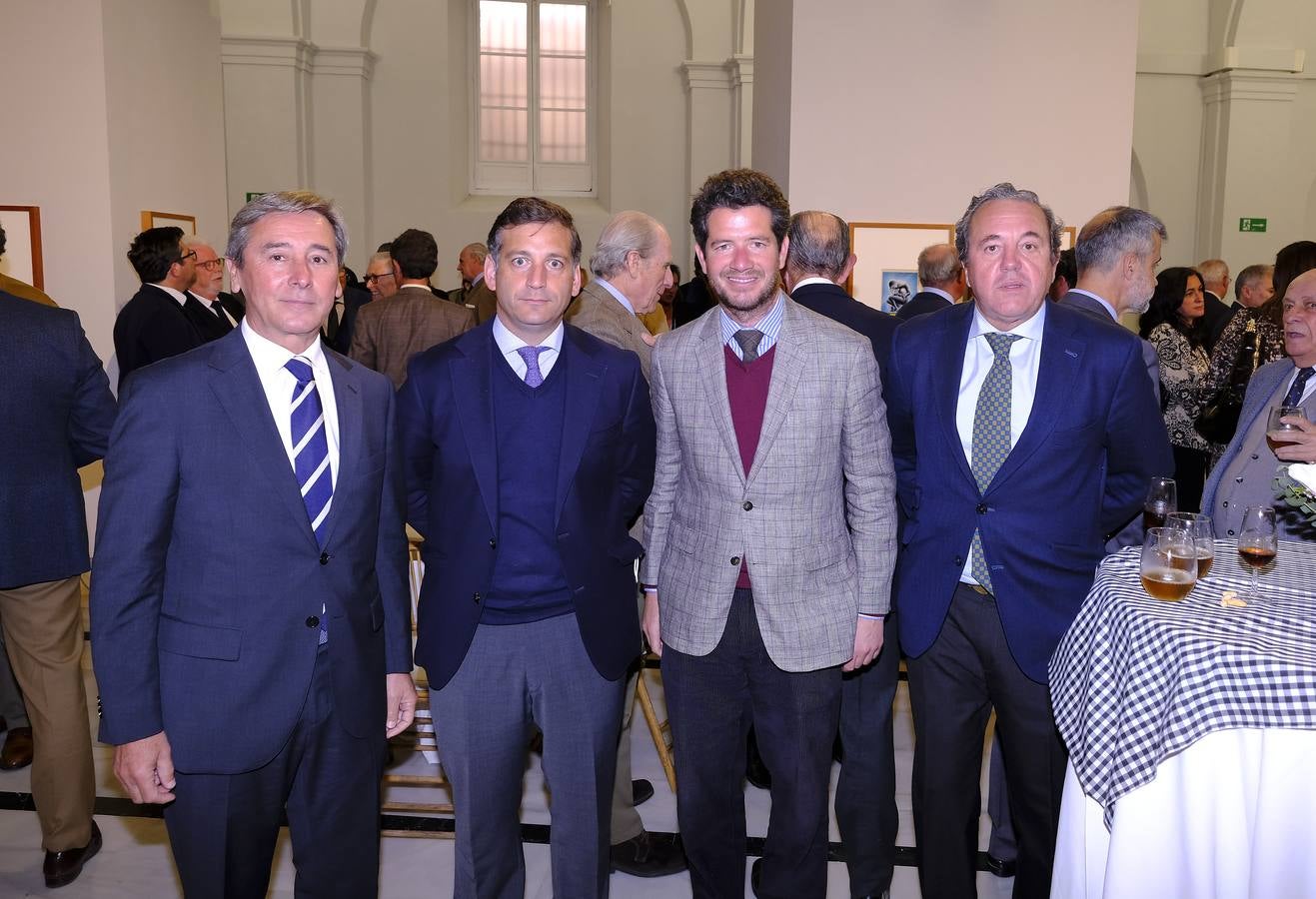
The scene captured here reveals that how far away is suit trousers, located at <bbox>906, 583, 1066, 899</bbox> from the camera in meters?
2.59

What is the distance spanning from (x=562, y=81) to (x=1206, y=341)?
27.6 ft

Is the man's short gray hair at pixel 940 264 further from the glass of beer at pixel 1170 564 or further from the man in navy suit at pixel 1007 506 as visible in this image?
the glass of beer at pixel 1170 564

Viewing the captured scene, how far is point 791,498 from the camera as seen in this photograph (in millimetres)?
2512

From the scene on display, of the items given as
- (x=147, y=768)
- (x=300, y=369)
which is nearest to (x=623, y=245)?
(x=300, y=369)

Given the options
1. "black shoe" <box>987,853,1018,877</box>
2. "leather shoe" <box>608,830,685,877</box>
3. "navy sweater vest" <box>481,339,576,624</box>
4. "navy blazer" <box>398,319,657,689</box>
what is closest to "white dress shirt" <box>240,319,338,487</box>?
"navy blazer" <box>398,319,657,689</box>

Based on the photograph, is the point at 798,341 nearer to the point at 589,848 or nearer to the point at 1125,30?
the point at 589,848

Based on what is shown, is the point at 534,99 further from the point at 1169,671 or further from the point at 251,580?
the point at 1169,671

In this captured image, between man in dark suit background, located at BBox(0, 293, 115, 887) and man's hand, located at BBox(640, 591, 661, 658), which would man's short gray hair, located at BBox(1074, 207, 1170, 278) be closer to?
man's hand, located at BBox(640, 591, 661, 658)

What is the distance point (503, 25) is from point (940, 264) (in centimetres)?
1029

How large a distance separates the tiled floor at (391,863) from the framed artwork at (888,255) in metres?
3.13

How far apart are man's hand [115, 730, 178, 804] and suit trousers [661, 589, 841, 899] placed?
119 cm

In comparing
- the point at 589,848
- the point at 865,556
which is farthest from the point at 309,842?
the point at 865,556

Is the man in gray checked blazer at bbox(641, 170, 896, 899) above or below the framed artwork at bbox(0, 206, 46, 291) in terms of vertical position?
below

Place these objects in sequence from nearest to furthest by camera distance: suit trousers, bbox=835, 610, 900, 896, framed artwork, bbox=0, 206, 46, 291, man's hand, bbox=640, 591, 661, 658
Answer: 1. man's hand, bbox=640, 591, 661, 658
2. suit trousers, bbox=835, 610, 900, 896
3. framed artwork, bbox=0, 206, 46, 291
